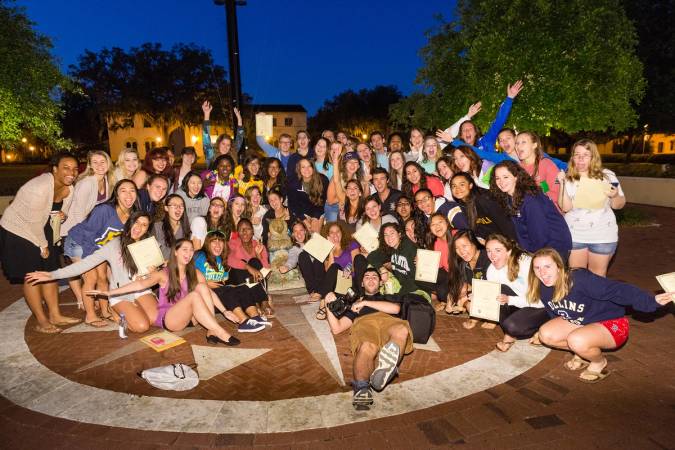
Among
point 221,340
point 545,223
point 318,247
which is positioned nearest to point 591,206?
point 545,223

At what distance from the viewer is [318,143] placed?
840cm

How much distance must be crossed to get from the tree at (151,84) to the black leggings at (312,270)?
45487 mm

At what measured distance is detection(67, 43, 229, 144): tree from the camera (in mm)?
47125

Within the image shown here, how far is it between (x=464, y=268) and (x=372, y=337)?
2.06 metres

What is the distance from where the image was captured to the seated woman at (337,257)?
21.5 feet

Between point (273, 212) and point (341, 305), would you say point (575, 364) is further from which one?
point (273, 212)

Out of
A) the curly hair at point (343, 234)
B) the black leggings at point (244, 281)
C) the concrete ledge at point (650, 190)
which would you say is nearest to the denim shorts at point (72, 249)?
the black leggings at point (244, 281)

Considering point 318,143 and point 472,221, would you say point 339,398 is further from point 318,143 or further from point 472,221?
point 318,143

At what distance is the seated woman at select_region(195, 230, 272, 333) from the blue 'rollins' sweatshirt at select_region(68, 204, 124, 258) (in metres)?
1.19

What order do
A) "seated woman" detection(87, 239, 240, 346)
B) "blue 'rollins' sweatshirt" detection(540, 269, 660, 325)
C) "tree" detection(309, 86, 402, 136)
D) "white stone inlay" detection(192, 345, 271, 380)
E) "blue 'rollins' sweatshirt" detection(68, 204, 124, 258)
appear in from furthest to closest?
"tree" detection(309, 86, 402, 136), "blue 'rollins' sweatshirt" detection(68, 204, 124, 258), "seated woman" detection(87, 239, 240, 346), "white stone inlay" detection(192, 345, 271, 380), "blue 'rollins' sweatshirt" detection(540, 269, 660, 325)

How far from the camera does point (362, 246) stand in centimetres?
676

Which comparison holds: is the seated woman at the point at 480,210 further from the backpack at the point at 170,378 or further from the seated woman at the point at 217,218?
the backpack at the point at 170,378

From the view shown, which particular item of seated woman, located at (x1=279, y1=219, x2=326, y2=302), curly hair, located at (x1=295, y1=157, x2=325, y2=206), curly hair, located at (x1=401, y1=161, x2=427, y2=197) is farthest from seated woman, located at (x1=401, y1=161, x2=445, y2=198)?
seated woman, located at (x1=279, y1=219, x2=326, y2=302)

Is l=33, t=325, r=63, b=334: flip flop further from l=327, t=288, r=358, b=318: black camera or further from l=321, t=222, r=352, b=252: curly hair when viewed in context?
l=321, t=222, r=352, b=252: curly hair
